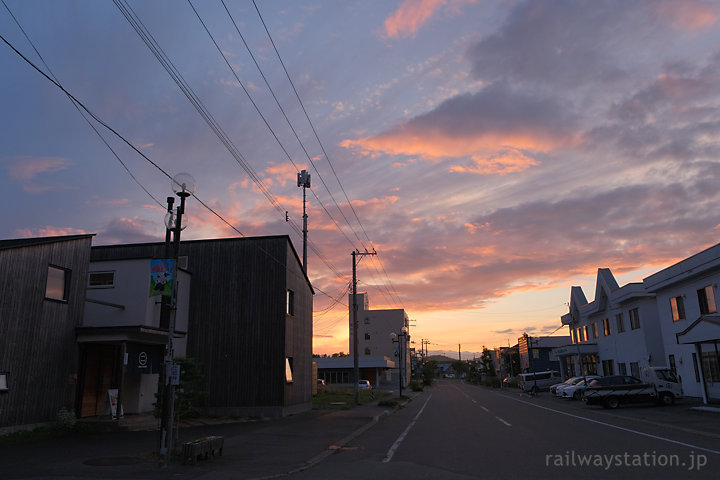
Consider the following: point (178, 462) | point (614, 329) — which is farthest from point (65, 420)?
point (614, 329)

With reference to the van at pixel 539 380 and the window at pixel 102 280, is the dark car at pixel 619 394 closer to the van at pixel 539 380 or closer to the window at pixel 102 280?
the van at pixel 539 380

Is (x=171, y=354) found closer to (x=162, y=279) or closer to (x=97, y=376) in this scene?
(x=162, y=279)

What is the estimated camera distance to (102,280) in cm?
2258

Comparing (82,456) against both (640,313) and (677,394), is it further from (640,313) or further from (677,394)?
(640,313)

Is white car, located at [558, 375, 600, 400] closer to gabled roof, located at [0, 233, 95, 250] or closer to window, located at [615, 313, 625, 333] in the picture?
window, located at [615, 313, 625, 333]

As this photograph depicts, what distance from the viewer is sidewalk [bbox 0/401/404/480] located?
408 inches

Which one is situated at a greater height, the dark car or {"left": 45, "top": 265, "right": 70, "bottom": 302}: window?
{"left": 45, "top": 265, "right": 70, "bottom": 302}: window

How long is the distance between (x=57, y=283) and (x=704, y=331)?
92.9 ft

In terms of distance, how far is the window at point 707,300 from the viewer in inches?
1043

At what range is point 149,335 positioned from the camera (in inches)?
778

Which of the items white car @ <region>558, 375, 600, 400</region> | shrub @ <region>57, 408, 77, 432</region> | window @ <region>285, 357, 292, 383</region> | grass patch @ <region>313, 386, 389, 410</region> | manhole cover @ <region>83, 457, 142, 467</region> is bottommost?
grass patch @ <region>313, 386, 389, 410</region>

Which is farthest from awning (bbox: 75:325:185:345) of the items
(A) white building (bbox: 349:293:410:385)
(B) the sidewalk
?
(A) white building (bbox: 349:293:410:385)

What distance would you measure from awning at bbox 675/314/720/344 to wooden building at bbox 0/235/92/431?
1076 inches

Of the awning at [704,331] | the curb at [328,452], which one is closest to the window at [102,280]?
the curb at [328,452]
